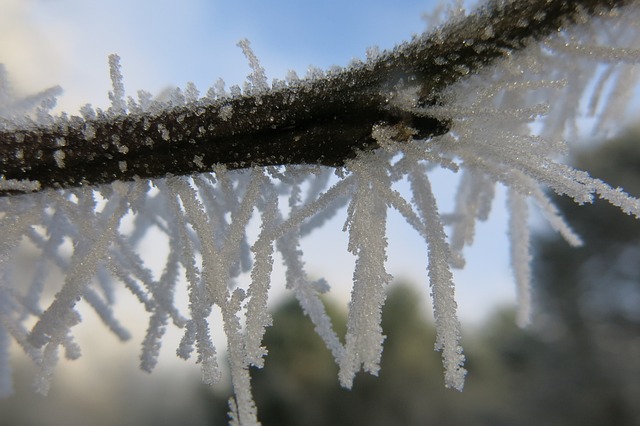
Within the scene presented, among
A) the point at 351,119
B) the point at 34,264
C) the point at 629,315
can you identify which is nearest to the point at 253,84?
the point at 351,119

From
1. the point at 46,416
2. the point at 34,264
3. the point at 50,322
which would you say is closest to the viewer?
the point at 50,322

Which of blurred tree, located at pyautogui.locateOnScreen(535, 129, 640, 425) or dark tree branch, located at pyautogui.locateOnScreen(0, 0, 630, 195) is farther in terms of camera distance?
blurred tree, located at pyautogui.locateOnScreen(535, 129, 640, 425)

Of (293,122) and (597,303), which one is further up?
(597,303)

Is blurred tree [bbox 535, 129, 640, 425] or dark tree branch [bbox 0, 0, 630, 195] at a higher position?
blurred tree [bbox 535, 129, 640, 425]

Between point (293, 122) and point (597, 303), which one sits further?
point (597, 303)

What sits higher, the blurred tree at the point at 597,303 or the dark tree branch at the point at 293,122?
the blurred tree at the point at 597,303

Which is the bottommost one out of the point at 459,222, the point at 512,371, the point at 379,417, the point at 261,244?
the point at 261,244

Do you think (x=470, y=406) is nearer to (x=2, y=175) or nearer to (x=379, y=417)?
(x=379, y=417)

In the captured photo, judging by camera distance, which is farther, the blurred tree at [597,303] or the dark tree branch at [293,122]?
the blurred tree at [597,303]
